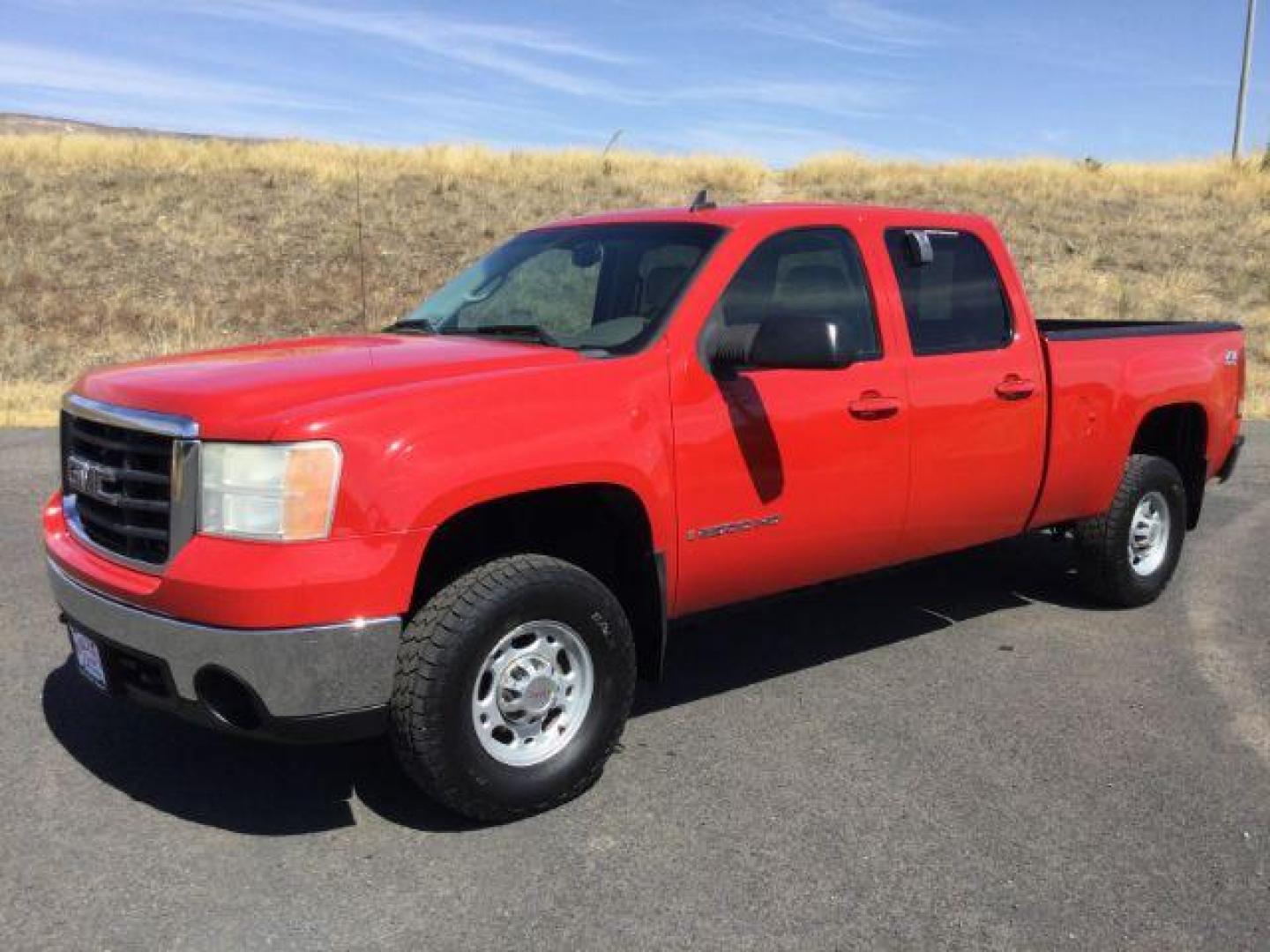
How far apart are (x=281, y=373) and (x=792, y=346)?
163 centimetres

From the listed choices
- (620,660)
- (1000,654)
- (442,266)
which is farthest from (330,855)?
(442,266)

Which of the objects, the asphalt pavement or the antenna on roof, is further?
the antenna on roof

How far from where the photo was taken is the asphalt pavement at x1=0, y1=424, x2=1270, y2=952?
3070mm

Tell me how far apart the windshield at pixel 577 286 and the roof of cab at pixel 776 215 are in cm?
6

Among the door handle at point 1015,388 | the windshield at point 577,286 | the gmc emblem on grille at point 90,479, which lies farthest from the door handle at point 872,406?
the gmc emblem on grille at point 90,479

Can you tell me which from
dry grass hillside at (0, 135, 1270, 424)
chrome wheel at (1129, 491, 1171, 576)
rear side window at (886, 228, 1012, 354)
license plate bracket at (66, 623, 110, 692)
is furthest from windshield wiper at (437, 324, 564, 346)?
dry grass hillside at (0, 135, 1270, 424)

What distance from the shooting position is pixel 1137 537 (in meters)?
6.14

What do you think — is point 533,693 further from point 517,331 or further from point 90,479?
point 90,479

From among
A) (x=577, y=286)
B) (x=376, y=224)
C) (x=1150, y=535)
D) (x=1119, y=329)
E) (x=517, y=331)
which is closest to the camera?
(x=517, y=331)

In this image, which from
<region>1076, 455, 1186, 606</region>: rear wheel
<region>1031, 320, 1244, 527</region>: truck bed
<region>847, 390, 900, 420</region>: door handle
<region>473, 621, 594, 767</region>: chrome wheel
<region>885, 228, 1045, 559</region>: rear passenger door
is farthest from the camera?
<region>1076, 455, 1186, 606</region>: rear wheel

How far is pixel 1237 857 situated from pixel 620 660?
1.94 metres

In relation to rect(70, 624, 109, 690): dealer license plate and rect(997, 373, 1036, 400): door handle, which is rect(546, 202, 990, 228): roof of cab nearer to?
rect(997, 373, 1036, 400): door handle

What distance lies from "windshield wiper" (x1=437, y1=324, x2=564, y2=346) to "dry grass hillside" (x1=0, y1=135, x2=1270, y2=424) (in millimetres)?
13717

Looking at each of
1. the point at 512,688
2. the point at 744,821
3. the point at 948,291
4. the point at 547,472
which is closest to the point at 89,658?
the point at 512,688
